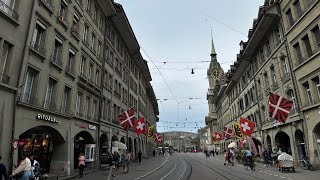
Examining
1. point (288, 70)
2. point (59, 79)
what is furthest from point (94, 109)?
point (288, 70)

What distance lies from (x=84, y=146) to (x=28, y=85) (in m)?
10.9

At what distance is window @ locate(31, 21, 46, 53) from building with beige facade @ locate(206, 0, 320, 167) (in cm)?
1968

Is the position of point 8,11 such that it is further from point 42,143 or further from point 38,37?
point 42,143

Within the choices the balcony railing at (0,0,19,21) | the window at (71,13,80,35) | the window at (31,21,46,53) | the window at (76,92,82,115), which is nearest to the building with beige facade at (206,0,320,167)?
the window at (71,13,80,35)

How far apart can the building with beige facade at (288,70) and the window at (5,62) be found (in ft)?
68.2

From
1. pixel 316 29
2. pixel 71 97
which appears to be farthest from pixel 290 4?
pixel 71 97

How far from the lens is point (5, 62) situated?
14.2 metres

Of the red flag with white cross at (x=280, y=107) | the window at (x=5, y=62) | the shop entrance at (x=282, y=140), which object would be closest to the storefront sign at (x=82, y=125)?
the window at (x=5, y=62)

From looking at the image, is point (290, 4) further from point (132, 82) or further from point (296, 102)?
point (132, 82)

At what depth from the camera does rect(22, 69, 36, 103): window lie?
634 inches

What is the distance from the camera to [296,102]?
24703 millimetres

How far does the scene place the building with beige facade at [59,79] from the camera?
14398 mm

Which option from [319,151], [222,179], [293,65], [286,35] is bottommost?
[222,179]

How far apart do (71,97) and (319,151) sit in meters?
19.9
